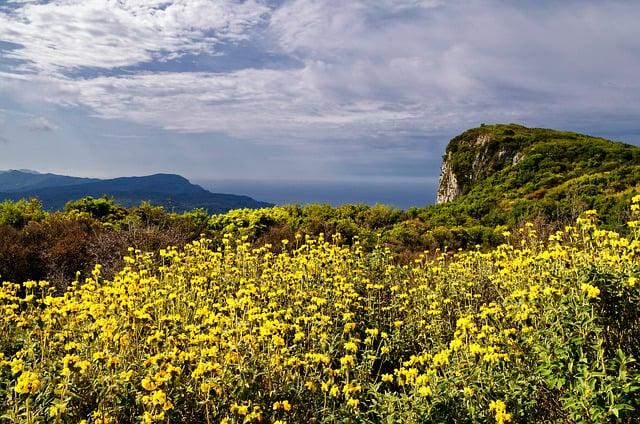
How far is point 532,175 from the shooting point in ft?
92.1

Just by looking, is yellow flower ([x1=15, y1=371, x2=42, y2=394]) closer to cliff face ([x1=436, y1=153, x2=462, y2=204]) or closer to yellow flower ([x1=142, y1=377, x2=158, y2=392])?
yellow flower ([x1=142, y1=377, x2=158, y2=392])

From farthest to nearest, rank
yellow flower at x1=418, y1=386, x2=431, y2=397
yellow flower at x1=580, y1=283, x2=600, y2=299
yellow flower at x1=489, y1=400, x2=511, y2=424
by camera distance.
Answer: yellow flower at x1=580, y1=283, x2=600, y2=299 → yellow flower at x1=418, y1=386, x2=431, y2=397 → yellow flower at x1=489, y1=400, x2=511, y2=424

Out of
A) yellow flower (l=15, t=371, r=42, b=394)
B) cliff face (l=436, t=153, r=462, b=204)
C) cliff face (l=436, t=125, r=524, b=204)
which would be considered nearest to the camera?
yellow flower (l=15, t=371, r=42, b=394)

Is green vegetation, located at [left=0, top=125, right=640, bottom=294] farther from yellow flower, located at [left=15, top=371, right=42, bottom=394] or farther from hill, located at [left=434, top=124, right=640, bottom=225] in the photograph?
yellow flower, located at [left=15, top=371, right=42, bottom=394]

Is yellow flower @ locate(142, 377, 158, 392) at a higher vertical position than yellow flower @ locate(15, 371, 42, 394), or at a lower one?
lower

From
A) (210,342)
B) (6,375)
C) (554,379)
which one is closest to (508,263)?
(554,379)

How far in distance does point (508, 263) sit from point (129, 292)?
15.0 ft

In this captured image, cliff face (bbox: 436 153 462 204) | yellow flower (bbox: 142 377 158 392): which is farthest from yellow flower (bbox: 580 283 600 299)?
cliff face (bbox: 436 153 462 204)

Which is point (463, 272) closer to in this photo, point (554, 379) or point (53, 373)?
point (554, 379)

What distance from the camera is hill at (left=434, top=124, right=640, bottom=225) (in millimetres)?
17812

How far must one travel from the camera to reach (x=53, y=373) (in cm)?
331

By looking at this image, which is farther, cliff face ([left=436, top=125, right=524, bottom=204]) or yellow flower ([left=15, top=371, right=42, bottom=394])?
cliff face ([left=436, top=125, right=524, bottom=204])

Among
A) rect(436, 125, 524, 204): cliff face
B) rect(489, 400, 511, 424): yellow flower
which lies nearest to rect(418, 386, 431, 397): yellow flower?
rect(489, 400, 511, 424): yellow flower

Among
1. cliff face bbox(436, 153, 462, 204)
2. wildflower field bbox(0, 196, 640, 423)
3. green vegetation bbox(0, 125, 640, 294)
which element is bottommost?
wildflower field bbox(0, 196, 640, 423)
